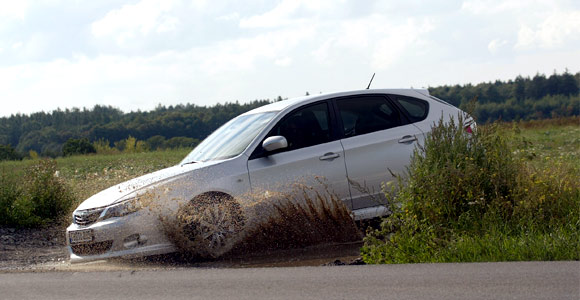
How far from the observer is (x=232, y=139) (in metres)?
9.02

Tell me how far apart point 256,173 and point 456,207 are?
2.31 metres

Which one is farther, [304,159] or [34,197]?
[34,197]

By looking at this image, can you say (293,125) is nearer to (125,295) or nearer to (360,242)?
(360,242)

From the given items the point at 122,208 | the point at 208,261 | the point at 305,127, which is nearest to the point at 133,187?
the point at 122,208

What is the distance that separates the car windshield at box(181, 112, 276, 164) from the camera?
8.69 m

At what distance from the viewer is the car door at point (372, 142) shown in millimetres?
8688

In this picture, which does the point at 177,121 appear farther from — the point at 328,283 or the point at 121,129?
the point at 328,283

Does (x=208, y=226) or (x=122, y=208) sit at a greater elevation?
(x=122, y=208)

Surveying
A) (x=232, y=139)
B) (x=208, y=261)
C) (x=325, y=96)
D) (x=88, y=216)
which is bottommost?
(x=208, y=261)

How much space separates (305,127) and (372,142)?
0.86 m

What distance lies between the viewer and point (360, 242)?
8.45 meters

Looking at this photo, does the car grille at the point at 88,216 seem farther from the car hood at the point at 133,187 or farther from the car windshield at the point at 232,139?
the car windshield at the point at 232,139

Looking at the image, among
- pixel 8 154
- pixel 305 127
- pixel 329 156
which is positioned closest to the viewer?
pixel 329 156

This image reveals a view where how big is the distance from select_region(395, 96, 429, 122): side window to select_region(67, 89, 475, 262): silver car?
0.02 metres
